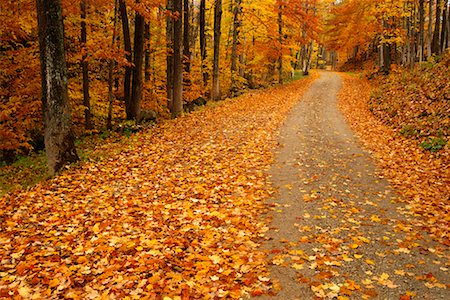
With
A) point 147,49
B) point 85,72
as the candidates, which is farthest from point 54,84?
point 147,49

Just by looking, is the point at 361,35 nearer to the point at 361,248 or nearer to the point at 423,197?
the point at 423,197

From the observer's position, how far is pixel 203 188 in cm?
857

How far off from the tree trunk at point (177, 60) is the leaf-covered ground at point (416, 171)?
8.44 m

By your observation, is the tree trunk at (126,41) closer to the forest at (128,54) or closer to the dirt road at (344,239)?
the forest at (128,54)

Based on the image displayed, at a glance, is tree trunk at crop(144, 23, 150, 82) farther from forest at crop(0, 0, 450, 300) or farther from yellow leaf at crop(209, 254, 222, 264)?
yellow leaf at crop(209, 254, 222, 264)

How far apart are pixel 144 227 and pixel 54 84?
507cm

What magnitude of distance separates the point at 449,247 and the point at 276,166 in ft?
16.5

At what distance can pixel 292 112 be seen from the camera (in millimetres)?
18797

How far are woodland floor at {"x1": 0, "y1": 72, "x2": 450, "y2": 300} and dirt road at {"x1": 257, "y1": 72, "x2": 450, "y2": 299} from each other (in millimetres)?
24

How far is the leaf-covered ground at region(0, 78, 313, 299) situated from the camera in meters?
4.93

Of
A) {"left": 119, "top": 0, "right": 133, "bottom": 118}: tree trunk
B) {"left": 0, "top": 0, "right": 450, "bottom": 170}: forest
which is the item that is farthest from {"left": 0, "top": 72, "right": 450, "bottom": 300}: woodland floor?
{"left": 119, "top": 0, "right": 133, "bottom": 118}: tree trunk

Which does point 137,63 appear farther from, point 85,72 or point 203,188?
point 203,188

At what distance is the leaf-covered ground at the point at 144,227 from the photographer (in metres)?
4.93

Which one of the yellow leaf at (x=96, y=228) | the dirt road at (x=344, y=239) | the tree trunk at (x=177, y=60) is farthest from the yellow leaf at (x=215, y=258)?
the tree trunk at (x=177, y=60)
